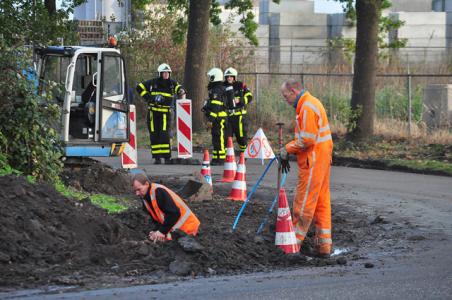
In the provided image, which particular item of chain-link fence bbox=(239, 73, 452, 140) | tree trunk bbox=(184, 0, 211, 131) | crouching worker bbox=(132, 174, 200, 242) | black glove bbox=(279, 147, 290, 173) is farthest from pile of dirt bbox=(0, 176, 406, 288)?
tree trunk bbox=(184, 0, 211, 131)

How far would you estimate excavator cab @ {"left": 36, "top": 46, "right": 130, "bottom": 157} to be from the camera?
53.6 ft

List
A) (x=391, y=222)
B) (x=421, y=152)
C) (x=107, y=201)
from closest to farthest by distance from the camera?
(x=391, y=222), (x=107, y=201), (x=421, y=152)

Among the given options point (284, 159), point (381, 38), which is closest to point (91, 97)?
point (284, 159)

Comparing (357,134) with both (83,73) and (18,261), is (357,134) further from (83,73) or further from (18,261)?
(18,261)

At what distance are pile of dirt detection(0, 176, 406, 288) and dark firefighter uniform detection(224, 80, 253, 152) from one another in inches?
365

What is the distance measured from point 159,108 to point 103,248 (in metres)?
11.0

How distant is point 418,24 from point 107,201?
42461 millimetres

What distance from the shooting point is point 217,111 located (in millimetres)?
19312

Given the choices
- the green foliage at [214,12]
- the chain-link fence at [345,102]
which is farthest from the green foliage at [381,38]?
the green foliage at [214,12]

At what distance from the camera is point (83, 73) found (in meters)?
16.8

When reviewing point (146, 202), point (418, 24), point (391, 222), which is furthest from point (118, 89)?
point (418, 24)

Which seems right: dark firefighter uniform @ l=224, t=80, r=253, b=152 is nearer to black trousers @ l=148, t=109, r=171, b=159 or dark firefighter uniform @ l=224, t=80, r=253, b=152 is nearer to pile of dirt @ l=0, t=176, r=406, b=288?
black trousers @ l=148, t=109, r=171, b=159

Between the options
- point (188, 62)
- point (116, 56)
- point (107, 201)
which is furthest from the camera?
point (188, 62)

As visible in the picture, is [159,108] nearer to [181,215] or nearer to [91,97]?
[91,97]
